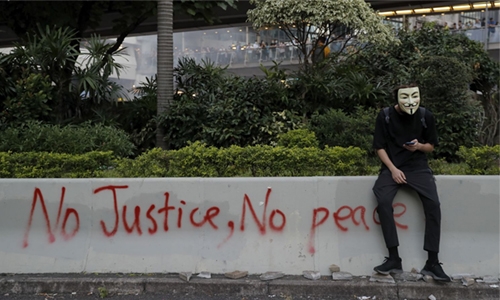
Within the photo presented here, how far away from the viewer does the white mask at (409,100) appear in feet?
17.8

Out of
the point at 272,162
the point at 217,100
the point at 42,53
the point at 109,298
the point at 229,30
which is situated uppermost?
the point at 229,30

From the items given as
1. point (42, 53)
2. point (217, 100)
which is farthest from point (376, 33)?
point (42, 53)

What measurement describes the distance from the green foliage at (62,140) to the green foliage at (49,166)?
1.07 m

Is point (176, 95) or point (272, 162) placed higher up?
point (176, 95)

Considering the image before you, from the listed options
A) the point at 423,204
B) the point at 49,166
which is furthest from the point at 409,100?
the point at 49,166

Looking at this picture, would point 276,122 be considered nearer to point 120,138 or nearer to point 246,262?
point 120,138

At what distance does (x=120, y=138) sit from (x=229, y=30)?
16.1 metres

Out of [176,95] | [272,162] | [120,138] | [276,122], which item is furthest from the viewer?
[176,95]

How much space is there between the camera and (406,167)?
555 cm

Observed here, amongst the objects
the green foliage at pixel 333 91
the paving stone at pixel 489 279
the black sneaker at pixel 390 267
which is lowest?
the paving stone at pixel 489 279

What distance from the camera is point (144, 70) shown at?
80.1ft

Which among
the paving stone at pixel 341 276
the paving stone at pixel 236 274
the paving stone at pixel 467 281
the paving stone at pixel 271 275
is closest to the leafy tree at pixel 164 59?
the paving stone at pixel 236 274

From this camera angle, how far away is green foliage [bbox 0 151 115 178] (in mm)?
6371

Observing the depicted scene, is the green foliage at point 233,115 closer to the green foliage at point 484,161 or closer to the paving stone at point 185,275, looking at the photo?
→ the green foliage at point 484,161
